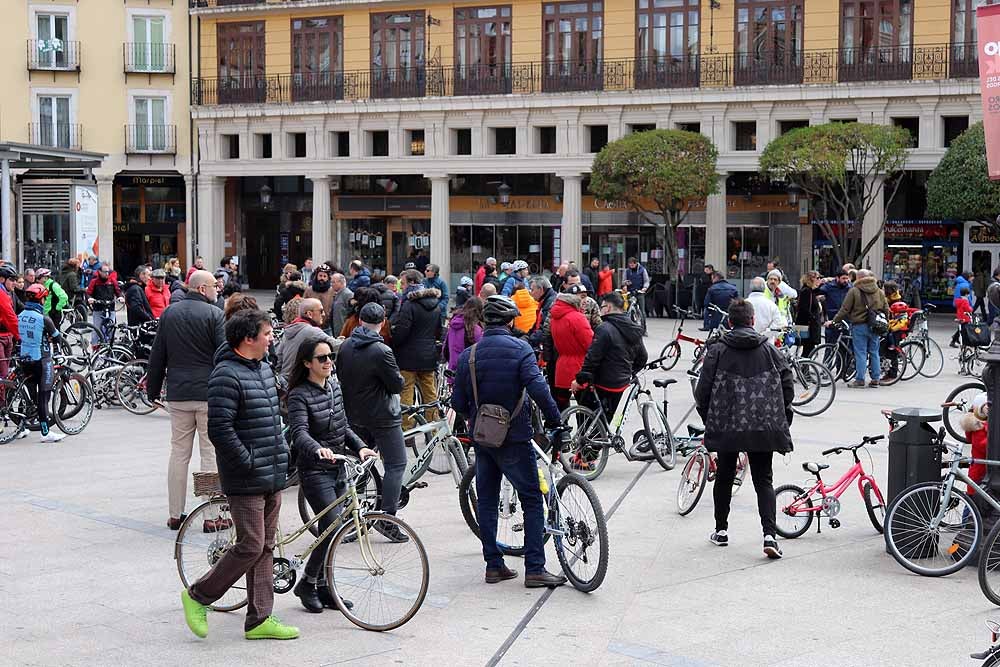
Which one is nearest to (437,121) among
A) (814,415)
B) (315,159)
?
(315,159)

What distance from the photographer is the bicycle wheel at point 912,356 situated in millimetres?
20438

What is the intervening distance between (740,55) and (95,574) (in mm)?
32119

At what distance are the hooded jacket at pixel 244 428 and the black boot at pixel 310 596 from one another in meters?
Answer: 0.86

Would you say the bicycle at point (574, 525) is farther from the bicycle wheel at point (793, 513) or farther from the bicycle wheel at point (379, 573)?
the bicycle wheel at point (793, 513)

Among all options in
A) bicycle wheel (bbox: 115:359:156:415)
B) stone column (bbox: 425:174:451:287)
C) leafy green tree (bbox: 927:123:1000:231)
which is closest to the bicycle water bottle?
bicycle wheel (bbox: 115:359:156:415)

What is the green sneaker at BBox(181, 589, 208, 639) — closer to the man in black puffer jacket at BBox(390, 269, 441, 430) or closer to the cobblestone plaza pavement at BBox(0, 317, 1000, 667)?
the cobblestone plaza pavement at BBox(0, 317, 1000, 667)

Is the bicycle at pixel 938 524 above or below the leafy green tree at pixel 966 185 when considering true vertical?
below

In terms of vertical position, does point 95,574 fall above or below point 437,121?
below

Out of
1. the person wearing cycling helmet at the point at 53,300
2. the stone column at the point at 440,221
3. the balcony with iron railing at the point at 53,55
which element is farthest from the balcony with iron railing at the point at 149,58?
the person wearing cycling helmet at the point at 53,300

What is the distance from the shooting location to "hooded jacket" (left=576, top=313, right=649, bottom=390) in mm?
12398

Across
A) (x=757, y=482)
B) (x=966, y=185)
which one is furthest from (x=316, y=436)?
(x=966, y=185)

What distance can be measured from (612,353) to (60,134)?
36820 mm

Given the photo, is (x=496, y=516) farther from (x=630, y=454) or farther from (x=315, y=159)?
(x=315, y=159)

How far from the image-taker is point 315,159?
4397 centimetres
